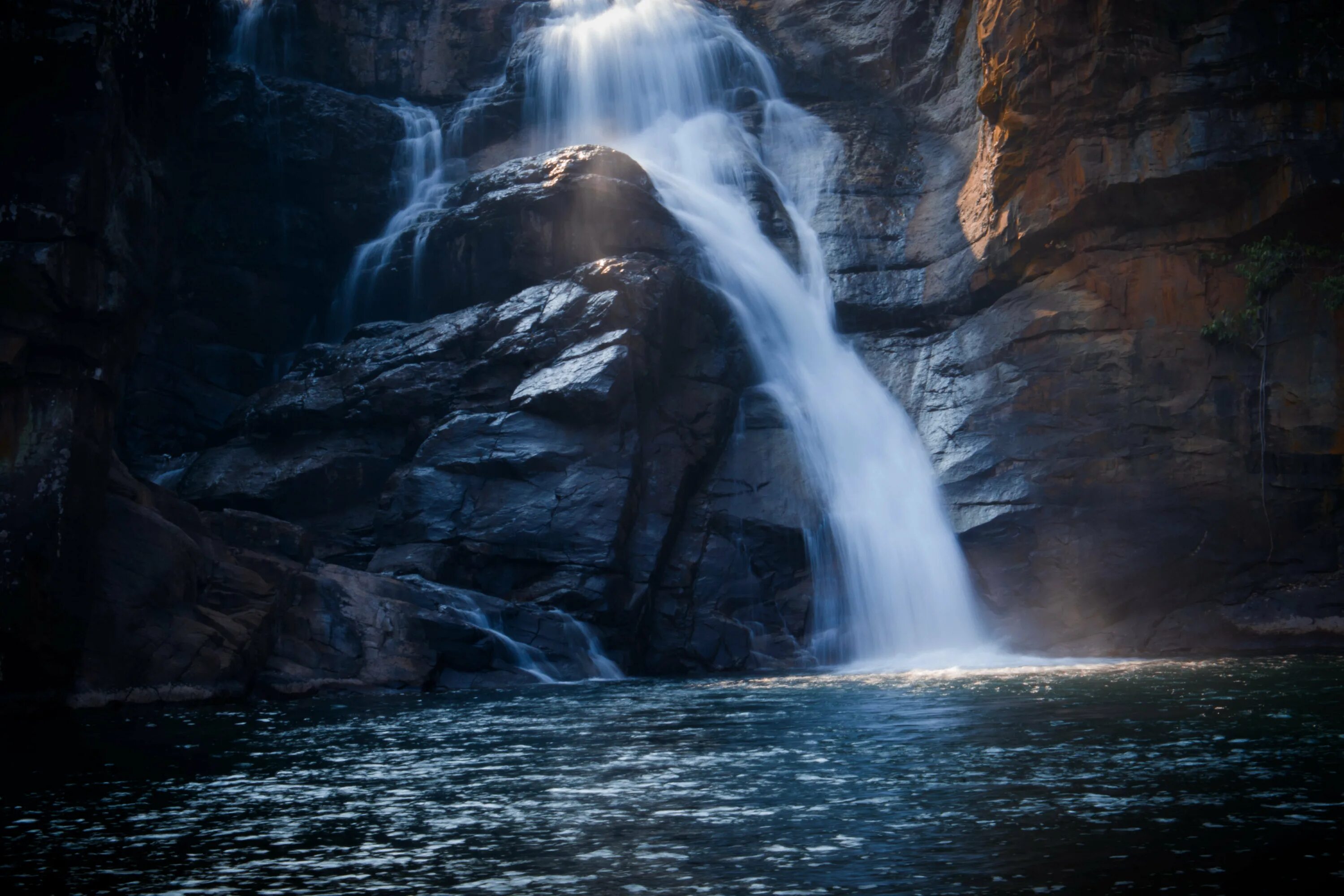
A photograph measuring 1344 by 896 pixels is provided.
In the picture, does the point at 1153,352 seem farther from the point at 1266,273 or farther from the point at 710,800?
the point at 710,800

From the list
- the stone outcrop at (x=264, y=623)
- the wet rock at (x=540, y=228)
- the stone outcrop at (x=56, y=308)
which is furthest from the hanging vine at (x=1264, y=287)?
the stone outcrop at (x=56, y=308)

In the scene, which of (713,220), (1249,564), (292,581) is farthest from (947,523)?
(292,581)

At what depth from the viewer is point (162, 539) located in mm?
14555

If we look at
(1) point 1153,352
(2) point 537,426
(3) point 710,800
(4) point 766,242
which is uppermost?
(4) point 766,242

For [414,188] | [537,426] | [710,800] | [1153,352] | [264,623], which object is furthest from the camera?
[414,188]

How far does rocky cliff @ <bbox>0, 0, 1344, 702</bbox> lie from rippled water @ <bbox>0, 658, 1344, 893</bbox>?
4047 mm

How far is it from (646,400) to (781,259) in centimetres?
608

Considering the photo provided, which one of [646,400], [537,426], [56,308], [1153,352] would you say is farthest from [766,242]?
[56,308]

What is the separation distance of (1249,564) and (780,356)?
9874 mm

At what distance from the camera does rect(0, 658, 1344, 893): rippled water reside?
490 cm

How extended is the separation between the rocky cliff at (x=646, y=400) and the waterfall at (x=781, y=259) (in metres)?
0.62

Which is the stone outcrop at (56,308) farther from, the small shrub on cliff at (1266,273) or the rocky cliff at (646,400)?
the small shrub on cliff at (1266,273)

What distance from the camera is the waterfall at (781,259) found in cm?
2009

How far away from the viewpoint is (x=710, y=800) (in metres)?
6.62
